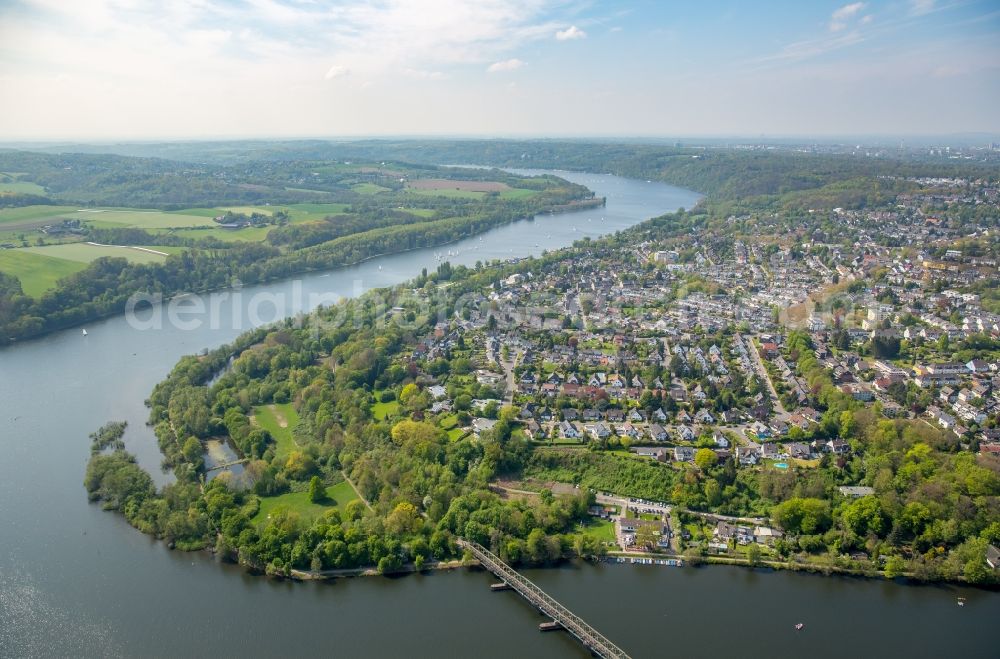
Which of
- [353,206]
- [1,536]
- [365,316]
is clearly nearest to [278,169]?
[353,206]

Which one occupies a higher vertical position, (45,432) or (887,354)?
(887,354)

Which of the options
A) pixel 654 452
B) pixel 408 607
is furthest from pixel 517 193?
pixel 408 607

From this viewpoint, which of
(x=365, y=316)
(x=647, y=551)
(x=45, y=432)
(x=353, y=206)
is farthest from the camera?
(x=353, y=206)

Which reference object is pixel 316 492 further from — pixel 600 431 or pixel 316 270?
pixel 316 270

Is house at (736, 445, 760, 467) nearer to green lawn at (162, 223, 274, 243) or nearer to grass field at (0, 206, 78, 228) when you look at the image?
green lawn at (162, 223, 274, 243)

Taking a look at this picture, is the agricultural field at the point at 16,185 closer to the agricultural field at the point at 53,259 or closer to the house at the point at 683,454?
the agricultural field at the point at 53,259

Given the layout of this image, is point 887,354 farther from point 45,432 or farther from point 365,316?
point 45,432
